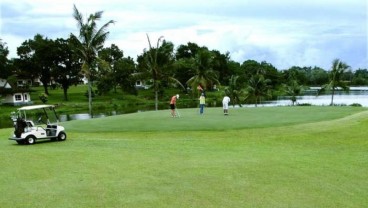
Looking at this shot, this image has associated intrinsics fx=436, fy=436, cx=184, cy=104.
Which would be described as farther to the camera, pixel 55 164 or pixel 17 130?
pixel 17 130

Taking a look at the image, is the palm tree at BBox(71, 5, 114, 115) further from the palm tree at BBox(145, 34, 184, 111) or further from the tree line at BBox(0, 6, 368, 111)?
the palm tree at BBox(145, 34, 184, 111)

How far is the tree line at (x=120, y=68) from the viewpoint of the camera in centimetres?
5503

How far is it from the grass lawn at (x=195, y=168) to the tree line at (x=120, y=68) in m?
29.2

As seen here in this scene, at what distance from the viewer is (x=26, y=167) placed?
52.6 ft

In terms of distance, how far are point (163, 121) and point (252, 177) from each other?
57.8 ft

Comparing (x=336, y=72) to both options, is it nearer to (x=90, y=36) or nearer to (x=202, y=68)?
(x=202, y=68)

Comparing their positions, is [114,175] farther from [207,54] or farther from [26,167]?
[207,54]

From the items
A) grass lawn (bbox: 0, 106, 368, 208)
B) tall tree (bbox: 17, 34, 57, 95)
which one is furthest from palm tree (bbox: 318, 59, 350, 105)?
tall tree (bbox: 17, 34, 57, 95)

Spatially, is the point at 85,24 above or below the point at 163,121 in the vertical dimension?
above

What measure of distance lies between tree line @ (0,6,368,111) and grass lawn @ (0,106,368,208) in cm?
2920

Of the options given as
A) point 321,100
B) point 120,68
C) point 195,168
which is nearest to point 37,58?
point 120,68

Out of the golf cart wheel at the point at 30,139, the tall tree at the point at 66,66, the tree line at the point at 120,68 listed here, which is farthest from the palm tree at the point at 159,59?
the golf cart wheel at the point at 30,139

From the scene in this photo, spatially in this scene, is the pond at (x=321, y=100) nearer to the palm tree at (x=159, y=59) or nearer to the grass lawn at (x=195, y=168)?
the palm tree at (x=159, y=59)

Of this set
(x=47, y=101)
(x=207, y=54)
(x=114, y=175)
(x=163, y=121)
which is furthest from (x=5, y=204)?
(x=47, y=101)
